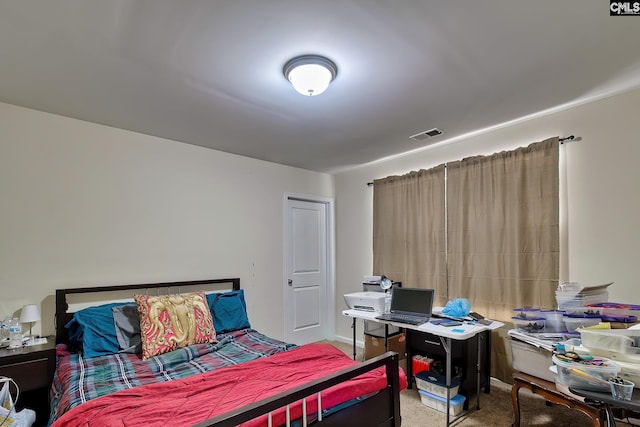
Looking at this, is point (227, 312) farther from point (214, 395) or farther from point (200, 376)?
point (214, 395)

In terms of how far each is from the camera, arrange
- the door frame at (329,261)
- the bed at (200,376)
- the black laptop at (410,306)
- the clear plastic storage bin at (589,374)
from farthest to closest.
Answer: the door frame at (329,261) < the black laptop at (410,306) < the bed at (200,376) < the clear plastic storage bin at (589,374)

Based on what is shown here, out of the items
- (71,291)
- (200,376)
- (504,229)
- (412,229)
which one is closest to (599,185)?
(504,229)

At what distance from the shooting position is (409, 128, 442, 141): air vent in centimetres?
324

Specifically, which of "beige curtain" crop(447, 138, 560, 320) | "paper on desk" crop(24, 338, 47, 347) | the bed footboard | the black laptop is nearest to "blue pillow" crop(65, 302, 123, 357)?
"paper on desk" crop(24, 338, 47, 347)

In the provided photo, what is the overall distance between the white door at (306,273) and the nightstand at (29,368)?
8.14 feet

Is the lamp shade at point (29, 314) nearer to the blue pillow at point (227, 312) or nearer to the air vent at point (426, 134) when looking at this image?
the blue pillow at point (227, 312)

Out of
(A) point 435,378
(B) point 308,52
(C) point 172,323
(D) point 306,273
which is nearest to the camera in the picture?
(B) point 308,52

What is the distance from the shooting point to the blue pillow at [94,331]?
248 cm

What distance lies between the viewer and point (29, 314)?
2.39 m

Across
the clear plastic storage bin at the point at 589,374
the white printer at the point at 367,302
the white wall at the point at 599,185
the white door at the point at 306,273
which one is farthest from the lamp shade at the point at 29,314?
the white wall at the point at 599,185

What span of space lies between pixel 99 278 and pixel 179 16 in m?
2.42

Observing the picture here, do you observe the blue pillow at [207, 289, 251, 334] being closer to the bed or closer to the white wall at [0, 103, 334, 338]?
the bed

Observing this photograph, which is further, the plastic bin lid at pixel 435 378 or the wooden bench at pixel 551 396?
the plastic bin lid at pixel 435 378

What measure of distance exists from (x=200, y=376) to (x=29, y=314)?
150 centimetres
